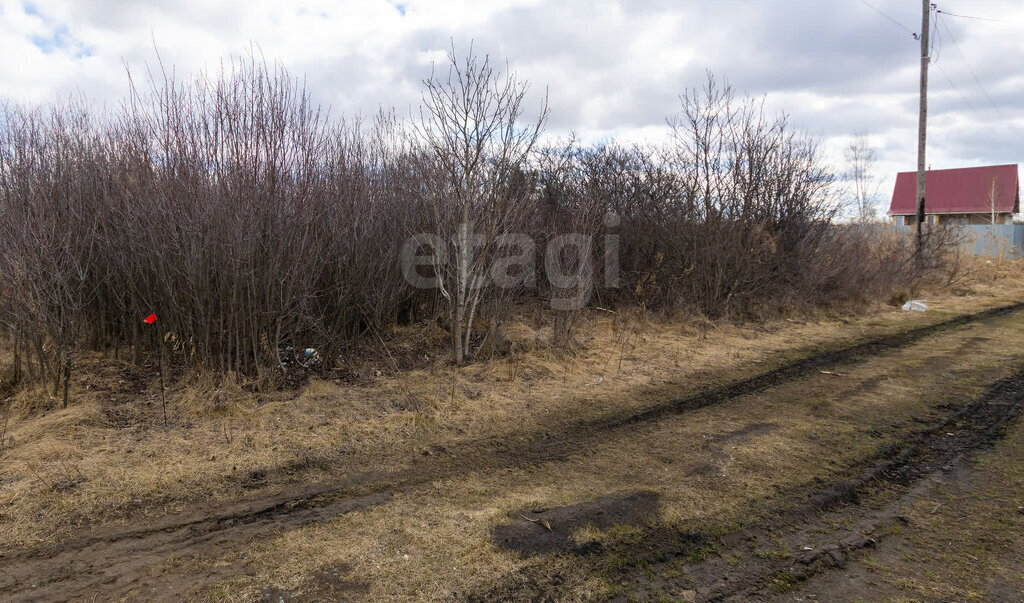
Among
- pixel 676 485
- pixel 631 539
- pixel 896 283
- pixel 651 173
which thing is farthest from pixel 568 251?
pixel 896 283

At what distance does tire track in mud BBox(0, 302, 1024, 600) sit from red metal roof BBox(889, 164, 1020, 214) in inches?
1463

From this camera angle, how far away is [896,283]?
43.2 feet

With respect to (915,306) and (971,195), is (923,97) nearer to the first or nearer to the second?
(915,306)

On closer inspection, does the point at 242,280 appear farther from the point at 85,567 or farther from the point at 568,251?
the point at 568,251

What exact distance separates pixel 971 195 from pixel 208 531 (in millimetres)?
43273

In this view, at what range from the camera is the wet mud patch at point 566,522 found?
9.52ft

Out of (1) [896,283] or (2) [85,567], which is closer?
(2) [85,567]

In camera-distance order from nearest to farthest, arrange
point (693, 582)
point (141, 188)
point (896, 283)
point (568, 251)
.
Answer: point (693, 582) → point (141, 188) → point (568, 251) → point (896, 283)

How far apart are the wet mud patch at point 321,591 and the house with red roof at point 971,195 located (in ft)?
122

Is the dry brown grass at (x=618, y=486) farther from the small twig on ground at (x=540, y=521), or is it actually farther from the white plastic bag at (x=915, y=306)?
the white plastic bag at (x=915, y=306)

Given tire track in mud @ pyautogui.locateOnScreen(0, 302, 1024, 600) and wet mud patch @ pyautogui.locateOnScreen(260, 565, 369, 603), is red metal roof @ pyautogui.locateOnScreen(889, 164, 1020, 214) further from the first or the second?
wet mud patch @ pyautogui.locateOnScreen(260, 565, 369, 603)

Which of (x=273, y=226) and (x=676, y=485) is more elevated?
(x=273, y=226)

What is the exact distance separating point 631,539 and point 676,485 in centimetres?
79

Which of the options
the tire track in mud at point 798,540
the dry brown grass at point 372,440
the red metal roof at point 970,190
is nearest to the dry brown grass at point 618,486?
the dry brown grass at point 372,440
